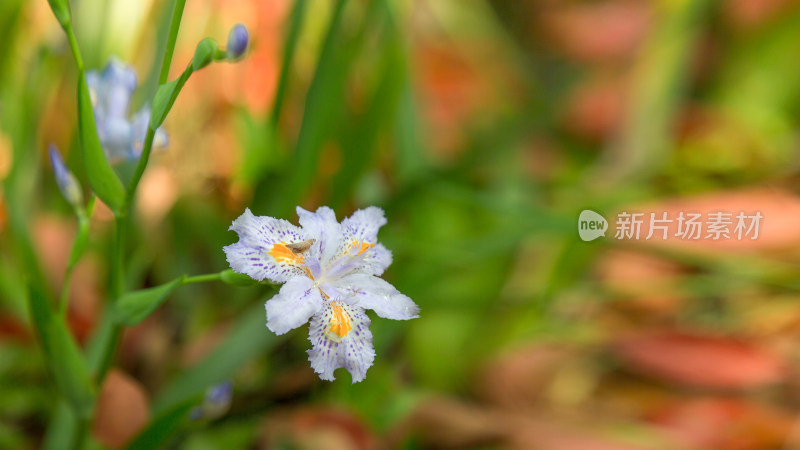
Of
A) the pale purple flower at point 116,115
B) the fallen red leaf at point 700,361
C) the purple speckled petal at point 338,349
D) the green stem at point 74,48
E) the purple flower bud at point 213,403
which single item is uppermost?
the fallen red leaf at point 700,361

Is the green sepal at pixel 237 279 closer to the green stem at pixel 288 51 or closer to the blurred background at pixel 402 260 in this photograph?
the blurred background at pixel 402 260

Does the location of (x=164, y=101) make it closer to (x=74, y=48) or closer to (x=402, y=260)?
(x=74, y=48)

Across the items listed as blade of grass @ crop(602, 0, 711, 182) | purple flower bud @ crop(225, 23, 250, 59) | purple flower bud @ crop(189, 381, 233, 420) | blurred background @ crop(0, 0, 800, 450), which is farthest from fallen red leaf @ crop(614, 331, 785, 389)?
purple flower bud @ crop(225, 23, 250, 59)

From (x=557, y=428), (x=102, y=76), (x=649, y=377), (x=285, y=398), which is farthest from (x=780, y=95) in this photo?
(x=102, y=76)

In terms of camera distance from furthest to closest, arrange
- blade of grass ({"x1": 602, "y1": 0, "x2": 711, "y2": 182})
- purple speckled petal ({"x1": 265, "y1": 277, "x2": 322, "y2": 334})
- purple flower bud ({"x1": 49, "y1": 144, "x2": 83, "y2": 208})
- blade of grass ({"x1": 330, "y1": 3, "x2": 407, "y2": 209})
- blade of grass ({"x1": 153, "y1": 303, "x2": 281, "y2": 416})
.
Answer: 1. blade of grass ({"x1": 602, "y1": 0, "x2": 711, "y2": 182})
2. blade of grass ({"x1": 330, "y1": 3, "x2": 407, "y2": 209})
3. blade of grass ({"x1": 153, "y1": 303, "x2": 281, "y2": 416})
4. purple flower bud ({"x1": 49, "y1": 144, "x2": 83, "y2": 208})
5. purple speckled petal ({"x1": 265, "y1": 277, "x2": 322, "y2": 334})

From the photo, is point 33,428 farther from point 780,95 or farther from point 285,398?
point 780,95

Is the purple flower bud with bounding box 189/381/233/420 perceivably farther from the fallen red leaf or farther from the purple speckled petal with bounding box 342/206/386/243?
the fallen red leaf

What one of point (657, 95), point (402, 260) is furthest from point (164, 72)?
point (657, 95)

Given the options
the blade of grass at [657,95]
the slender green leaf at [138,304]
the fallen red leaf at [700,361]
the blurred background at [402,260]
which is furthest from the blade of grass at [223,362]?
the blade of grass at [657,95]
